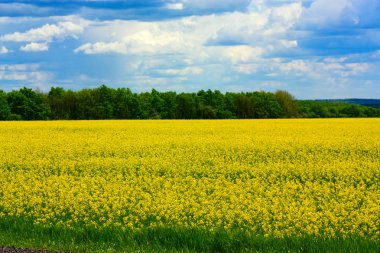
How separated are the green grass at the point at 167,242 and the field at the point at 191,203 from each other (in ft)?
0.07

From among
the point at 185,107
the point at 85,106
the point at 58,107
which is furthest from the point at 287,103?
the point at 58,107

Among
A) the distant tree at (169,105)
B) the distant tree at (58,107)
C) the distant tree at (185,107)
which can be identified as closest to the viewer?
the distant tree at (58,107)

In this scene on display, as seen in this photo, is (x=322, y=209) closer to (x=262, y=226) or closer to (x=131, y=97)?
(x=262, y=226)

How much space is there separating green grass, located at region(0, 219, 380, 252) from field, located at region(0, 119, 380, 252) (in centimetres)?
2

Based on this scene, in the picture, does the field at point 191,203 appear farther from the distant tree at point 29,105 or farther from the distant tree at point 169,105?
the distant tree at point 169,105

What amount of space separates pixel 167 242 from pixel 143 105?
262 ft

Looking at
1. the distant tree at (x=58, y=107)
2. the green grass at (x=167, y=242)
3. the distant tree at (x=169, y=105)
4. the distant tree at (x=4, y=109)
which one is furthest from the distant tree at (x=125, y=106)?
the green grass at (x=167, y=242)

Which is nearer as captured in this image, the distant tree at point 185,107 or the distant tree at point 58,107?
the distant tree at point 58,107

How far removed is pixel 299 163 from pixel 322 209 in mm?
8360

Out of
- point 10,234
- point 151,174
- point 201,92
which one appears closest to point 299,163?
point 151,174

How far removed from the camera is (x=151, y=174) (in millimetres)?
18547

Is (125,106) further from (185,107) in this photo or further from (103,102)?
(185,107)

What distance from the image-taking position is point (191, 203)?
1300 centimetres

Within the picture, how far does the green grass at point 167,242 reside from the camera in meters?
10.3
